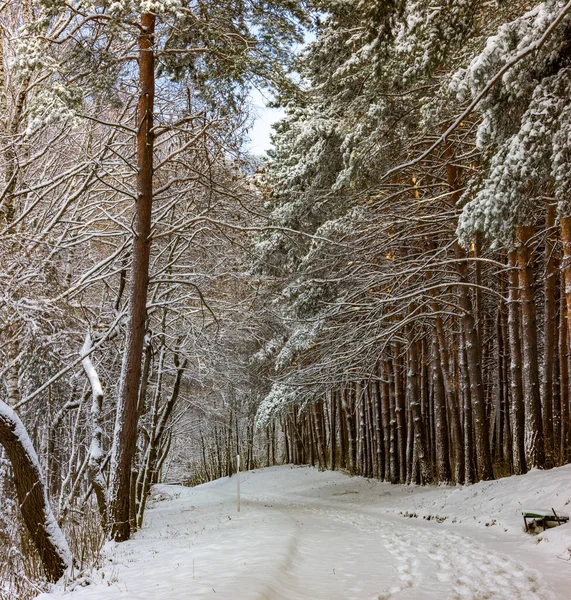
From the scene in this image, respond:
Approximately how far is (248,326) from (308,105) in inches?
279

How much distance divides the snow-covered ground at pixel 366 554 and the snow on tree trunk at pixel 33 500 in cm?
48

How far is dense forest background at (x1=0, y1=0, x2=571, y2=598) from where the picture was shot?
652cm

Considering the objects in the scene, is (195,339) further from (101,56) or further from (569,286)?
(569,286)

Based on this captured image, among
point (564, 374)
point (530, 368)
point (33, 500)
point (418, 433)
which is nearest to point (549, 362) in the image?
point (530, 368)

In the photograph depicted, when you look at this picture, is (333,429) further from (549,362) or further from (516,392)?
(549,362)

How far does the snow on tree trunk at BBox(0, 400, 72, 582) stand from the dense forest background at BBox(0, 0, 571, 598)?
0.02 meters

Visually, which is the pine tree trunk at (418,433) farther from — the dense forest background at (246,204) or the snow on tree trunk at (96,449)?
the snow on tree trunk at (96,449)

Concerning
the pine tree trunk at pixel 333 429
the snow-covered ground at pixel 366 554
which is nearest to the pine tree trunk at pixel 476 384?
the snow-covered ground at pixel 366 554

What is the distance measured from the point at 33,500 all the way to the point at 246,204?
7485 mm

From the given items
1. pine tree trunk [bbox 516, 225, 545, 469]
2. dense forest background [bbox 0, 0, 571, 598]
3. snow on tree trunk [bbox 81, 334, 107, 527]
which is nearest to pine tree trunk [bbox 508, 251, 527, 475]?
dense forest background [bbox 0, 0, 571, 598]

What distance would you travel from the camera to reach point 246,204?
466 inches

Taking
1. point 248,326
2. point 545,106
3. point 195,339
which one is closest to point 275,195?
point 248,326

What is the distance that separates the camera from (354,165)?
1031 centimetres

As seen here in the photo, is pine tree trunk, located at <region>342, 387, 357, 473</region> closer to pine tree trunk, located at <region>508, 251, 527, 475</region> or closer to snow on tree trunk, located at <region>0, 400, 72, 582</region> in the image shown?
pine tree trunk, located at <region>508, 251, 527, 475</region>
